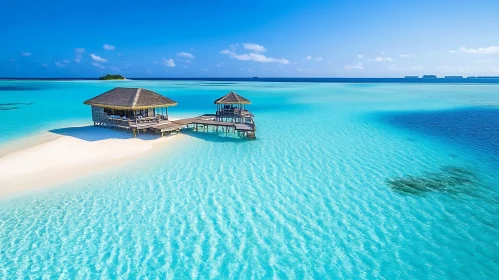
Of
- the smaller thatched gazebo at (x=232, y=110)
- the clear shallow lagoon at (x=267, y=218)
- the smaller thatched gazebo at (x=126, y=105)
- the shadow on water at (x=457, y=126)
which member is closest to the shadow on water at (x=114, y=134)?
the smaller thatched gazebo at (x=126, y=105)

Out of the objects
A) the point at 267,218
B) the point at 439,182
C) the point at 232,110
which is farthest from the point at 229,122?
the point at 439,182

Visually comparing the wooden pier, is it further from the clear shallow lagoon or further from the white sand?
the clear shallow lagoon

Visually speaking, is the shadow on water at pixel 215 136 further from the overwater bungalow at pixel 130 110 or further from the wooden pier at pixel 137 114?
the overwater bungalow at pixel 130 110

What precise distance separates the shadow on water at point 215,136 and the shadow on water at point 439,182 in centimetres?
842

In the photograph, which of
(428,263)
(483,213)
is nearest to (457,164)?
(483,213)

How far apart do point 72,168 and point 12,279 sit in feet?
20.3

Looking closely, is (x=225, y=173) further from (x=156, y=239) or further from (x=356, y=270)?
(x=356, y=270)

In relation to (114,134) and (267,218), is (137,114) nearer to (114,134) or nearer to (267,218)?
(114,134)

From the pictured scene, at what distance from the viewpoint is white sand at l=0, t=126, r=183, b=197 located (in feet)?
32.3

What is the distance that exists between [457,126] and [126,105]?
2237 centimetres

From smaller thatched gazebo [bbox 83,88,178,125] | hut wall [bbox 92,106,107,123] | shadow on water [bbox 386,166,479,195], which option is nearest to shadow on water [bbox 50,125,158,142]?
hut wall [bbox 92,106,107,123]

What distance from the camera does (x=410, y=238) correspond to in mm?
6918

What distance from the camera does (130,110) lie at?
56.7ft

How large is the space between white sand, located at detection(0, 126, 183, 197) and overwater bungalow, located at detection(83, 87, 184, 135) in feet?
2.16
